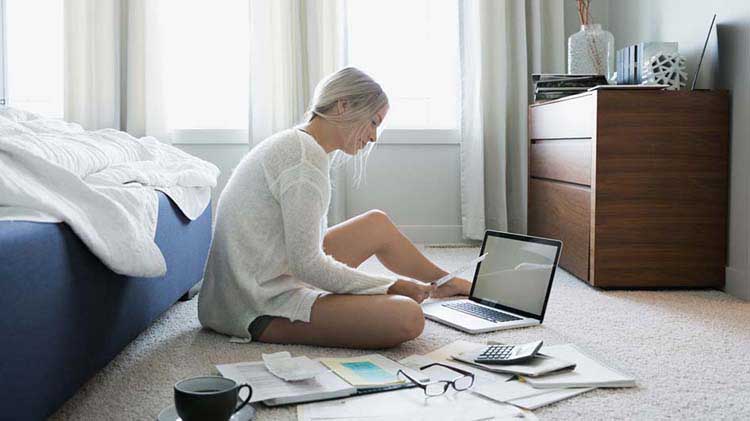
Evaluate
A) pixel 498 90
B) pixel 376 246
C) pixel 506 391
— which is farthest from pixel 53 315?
pixel 498 90

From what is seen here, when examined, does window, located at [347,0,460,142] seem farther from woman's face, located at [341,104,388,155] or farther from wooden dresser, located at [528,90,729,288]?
woman's face, located at [341,104,388,155]

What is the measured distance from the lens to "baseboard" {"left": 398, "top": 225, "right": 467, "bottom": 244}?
4.10 m

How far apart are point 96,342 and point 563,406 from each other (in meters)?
0.95

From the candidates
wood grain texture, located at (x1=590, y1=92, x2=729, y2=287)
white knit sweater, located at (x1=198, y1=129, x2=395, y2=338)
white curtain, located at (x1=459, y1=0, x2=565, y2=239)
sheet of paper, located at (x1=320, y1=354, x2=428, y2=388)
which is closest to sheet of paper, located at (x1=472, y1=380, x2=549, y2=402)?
sheet of paper, located at (x1=320, y1=354, x2=428, y2=388)

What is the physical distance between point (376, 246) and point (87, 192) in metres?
1.03

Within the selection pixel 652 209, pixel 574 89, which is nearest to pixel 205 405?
pixel 652 209

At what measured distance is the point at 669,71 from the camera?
2861 mm

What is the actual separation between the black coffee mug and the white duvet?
385mm

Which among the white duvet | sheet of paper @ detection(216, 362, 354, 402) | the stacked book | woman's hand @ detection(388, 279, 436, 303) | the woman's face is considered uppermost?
the stacked book

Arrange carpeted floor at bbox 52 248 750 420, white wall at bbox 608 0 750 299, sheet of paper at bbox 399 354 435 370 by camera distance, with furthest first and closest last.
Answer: white wall at bbox 608 0 750 299 → sheet of paper at bbox 399 354 435 370 → carpeted floor at bbox 52 248 750 420

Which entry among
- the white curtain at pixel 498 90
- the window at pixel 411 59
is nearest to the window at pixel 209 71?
the window at pixel 411 59

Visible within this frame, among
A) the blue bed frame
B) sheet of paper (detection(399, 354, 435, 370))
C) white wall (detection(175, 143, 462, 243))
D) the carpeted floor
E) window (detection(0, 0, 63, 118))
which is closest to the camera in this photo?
the blue bed frame

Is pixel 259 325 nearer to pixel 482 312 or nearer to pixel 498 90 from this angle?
pixel 482 312

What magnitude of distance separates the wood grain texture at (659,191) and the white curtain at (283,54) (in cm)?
156
